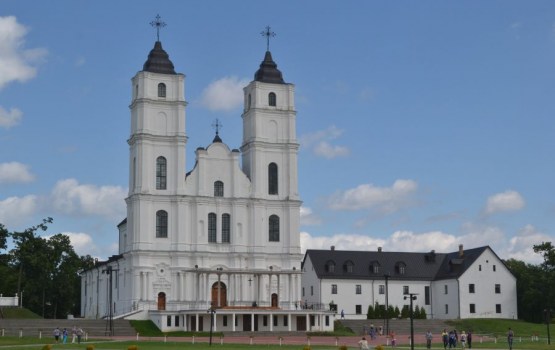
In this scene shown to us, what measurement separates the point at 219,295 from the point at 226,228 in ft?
21.9

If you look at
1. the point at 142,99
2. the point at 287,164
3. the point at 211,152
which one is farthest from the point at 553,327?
the point at 142,99

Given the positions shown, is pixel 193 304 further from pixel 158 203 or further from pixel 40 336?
pixel 40 336

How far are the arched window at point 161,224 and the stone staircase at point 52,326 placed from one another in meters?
10.6

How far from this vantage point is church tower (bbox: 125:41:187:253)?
92312 millimetres

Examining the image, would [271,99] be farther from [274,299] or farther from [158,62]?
[274,299]

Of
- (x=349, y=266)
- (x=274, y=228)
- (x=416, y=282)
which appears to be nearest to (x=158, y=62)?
(x=274, y=228)

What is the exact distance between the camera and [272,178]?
97562 millimetres

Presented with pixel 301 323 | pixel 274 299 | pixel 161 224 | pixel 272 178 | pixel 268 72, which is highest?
pixel 268 72

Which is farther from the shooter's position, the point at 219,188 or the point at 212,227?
the point at 219,188

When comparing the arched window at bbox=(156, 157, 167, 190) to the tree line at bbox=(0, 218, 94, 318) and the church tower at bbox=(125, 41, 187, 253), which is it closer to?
the church tower at bbox=(125, 41, 187, 253)

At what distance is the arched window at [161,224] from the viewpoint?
93.1 metres

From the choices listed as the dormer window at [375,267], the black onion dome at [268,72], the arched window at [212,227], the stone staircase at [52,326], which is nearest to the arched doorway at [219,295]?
the arched window at [212,227]

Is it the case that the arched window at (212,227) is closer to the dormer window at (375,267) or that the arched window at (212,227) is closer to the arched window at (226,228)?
the arched window at (226,228)

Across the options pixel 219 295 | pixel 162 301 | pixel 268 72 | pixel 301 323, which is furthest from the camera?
pixel 268 72
